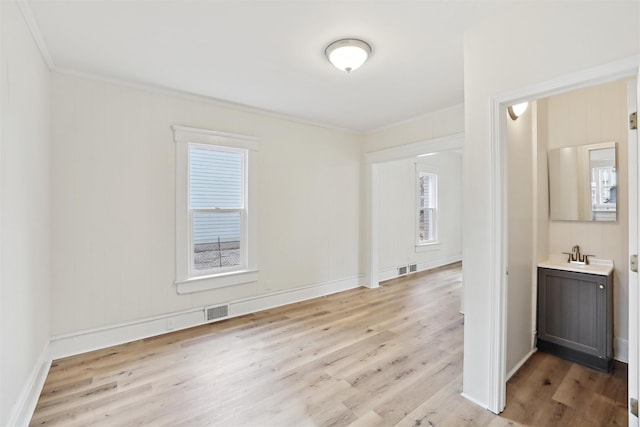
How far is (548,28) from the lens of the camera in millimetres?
1783

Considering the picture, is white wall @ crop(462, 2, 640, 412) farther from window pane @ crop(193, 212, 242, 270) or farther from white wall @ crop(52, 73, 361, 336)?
window pane @ crop(193, 212, 242, 270)

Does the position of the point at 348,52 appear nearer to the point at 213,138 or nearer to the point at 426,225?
the point at 213,138

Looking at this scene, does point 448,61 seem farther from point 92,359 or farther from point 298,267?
point 92,359

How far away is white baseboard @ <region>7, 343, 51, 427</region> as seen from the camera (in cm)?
183

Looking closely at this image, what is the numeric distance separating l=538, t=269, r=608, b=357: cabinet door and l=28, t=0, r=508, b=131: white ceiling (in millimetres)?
2184

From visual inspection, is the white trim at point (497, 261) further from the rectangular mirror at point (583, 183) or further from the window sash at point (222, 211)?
the window sash at point (222, 211)

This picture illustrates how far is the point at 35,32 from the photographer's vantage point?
2176 millimetres

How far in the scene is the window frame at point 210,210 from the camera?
3.42 metres

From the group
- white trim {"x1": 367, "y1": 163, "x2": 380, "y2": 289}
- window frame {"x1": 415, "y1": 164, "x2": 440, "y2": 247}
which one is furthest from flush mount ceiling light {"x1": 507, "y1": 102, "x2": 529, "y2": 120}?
window frame {"x1": 415, "y1": 164, "x2": 440, "y2": 247}

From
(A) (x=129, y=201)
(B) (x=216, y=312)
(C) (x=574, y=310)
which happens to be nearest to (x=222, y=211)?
(A) (x=129, y=201)

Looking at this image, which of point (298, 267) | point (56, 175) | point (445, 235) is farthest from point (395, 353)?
point (445, 235)

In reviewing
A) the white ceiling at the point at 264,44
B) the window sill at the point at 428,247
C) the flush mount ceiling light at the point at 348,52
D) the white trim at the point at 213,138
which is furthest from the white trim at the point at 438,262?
the flush mount ceiling light at the point at 348,52

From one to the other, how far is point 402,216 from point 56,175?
5.36 metres

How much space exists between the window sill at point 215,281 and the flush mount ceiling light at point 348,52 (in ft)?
8.96
